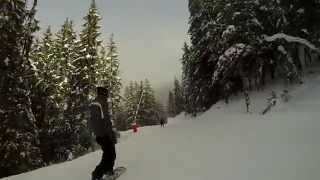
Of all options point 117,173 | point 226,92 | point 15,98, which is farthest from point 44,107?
point 117,173

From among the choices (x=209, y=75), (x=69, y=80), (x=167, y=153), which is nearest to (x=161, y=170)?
(x=167, y=153)

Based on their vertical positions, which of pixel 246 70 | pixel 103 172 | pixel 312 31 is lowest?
pixel 103 172

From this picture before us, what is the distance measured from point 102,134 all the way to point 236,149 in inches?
121

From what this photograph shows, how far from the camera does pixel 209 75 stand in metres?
21.2

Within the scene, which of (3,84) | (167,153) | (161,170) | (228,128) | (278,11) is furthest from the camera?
(3,84)

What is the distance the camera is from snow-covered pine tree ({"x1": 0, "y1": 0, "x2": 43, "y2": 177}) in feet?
82.0

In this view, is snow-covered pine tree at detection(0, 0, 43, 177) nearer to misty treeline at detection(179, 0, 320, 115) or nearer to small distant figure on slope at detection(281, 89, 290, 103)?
misty treeline at detection(179, 0, 320, 115)

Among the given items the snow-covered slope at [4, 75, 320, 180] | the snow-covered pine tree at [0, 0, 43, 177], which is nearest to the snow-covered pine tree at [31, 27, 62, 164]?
the snow-covered pine tree at [0, 0, 43, 177]

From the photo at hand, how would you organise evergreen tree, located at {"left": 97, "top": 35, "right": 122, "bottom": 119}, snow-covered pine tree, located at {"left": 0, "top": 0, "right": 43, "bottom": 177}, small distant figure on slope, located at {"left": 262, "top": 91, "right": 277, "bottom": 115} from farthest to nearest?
evergreen tree, located at {"left": 97, "top": 35, "right": 122, "bottom": 119}, snow-covered pine tree, located at {"left": 0, "top": 0, "right": 43, "bottom": 177}, small distant figure on slope, located at {"left": 262, "top": 91, "right": 277, "bottom": 115}

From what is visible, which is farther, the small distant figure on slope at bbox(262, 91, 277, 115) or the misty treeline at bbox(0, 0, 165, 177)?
the misty treeline at bbox(0, 0, 165, 177)

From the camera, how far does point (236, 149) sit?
10.8 metres

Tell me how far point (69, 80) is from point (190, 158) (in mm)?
41798

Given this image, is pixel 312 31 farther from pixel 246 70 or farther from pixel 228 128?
pixel 228 128

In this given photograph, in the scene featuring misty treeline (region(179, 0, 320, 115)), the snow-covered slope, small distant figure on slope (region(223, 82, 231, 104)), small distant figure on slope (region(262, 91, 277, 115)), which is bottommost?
the snow-covered slope
